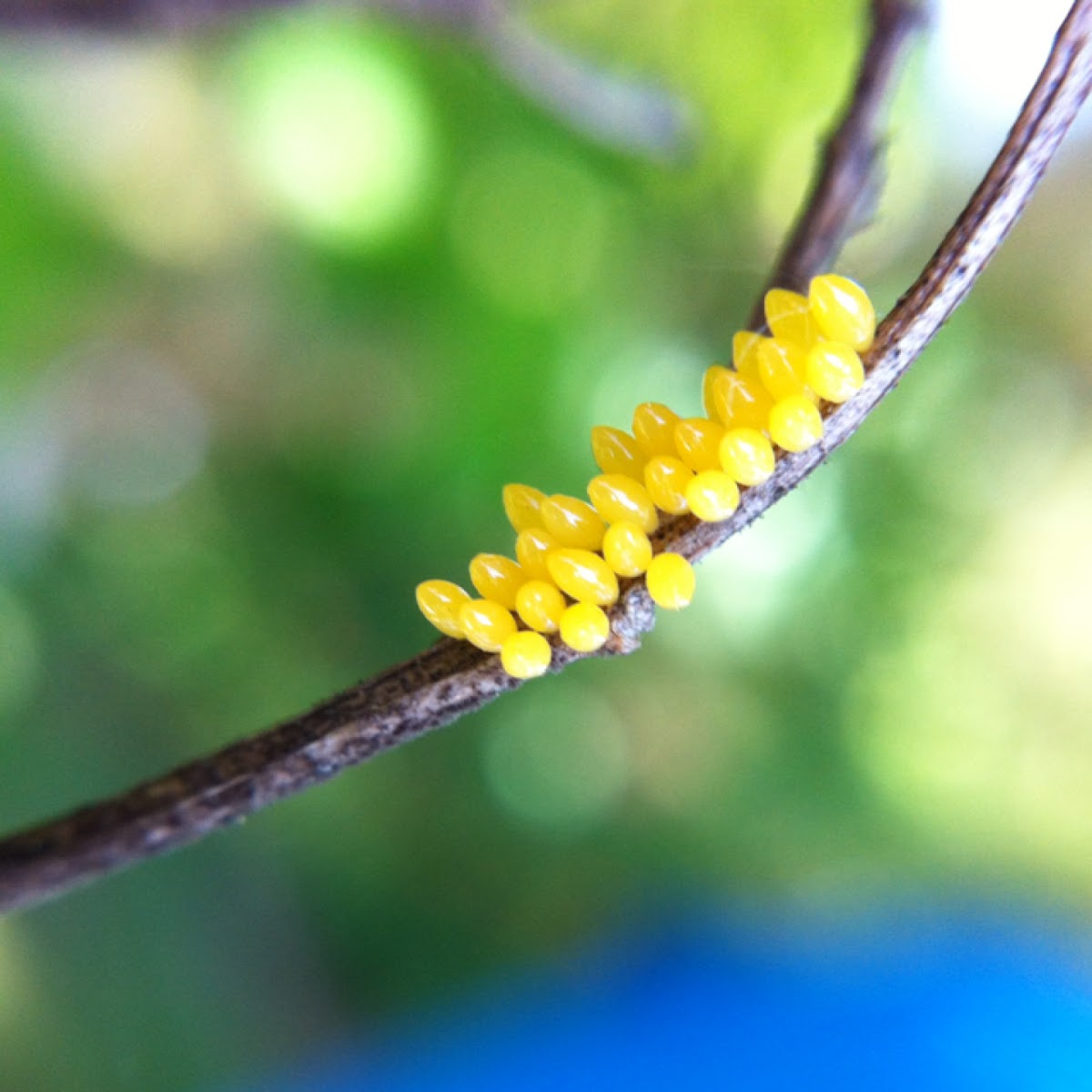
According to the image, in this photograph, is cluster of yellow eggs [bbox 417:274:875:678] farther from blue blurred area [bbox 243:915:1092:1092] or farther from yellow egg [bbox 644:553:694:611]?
blue blurred area [bbox 243:915:1092:1092]

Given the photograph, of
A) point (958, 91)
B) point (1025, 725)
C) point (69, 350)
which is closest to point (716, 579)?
point (1025, 725)

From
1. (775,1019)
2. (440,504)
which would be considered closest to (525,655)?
(440,504)

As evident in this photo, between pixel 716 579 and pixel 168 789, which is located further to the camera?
pixel 716 579

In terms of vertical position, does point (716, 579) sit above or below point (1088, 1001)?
above

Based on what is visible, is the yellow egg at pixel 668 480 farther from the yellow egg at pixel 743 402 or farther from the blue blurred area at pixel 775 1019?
the blue blurred area at pixel 775 1019

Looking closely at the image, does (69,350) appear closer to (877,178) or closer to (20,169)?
(20,169)

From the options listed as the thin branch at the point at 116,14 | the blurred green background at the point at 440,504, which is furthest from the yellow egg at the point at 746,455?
the blurred green background at the point at 440,504
